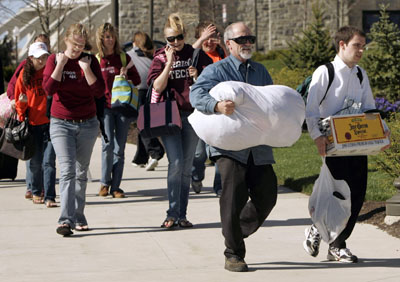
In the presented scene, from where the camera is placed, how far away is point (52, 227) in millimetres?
8922

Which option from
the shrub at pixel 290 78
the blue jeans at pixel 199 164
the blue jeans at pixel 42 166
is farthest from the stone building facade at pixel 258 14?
the blue jeans at pixel 42 166

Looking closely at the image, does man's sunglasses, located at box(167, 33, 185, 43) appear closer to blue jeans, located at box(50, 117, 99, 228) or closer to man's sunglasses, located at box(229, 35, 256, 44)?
blue jeans, located at box(50, 117, 99, 228)

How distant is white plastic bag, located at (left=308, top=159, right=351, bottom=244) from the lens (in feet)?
23.1

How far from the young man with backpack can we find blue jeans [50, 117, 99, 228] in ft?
7.92

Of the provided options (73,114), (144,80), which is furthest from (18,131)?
(144,80)

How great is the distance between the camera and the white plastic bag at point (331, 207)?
7.05 m

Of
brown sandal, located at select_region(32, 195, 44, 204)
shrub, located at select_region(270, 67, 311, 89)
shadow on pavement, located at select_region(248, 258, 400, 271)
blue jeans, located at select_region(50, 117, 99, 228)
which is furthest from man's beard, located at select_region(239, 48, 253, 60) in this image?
shrub, located at select_region(270, 67, 311, 89)

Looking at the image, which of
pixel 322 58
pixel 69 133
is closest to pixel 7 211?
pixel 69 133

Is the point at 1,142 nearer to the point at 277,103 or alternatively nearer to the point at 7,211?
the point at 7,211

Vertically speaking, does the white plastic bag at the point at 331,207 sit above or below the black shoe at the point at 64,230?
above

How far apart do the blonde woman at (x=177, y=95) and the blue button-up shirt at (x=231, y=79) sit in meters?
1.68

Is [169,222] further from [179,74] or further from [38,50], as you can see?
[38,50]

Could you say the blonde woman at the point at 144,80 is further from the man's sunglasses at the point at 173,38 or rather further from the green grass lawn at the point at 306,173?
the man's sunglasses at the point at 173,38

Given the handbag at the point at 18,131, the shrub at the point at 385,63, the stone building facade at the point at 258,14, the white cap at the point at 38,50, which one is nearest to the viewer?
the white cap at the point at 38,50
